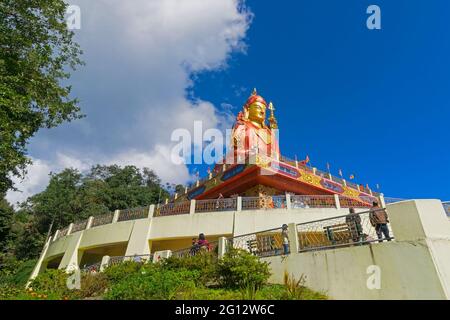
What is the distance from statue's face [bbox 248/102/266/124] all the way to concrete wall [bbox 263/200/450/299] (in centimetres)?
2002

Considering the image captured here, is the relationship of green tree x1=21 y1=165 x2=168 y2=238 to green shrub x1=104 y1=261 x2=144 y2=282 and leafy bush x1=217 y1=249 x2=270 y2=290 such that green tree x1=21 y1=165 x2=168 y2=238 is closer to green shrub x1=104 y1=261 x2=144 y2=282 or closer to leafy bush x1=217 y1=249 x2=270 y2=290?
green shrub x1=104 y1=261 x2=144 y2=282

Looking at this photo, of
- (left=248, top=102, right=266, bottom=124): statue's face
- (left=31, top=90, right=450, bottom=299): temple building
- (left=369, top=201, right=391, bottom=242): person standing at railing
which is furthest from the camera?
(left=248, top=102, right=266, bottom=124): statue's face

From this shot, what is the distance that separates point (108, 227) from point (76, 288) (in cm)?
837

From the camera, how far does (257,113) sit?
86.8 feet

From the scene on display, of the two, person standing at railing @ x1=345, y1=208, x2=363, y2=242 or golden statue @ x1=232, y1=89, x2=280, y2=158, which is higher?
golden statue @ x1=232, y1=89, x2=280, y2=158

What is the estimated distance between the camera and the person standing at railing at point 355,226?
295 inches

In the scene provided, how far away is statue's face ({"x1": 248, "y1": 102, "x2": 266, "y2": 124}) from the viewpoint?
1040 inches

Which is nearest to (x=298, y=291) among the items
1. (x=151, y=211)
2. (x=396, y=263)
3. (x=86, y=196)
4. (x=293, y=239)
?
(x=293, y=239)

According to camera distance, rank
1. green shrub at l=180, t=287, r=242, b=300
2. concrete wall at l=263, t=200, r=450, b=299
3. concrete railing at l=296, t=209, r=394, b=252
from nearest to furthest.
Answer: concrete wall at l=263, t=200, r=450, b=299
green shrub at l=180, t=287, r=242, b=300
concrete railing at l=296, t=209, r=394, b=252

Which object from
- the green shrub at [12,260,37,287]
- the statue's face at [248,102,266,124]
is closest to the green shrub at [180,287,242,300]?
the green shrub at [12,260,37,287]

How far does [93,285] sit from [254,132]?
17990 millimetres

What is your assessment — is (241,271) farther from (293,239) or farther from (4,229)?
(4,229)

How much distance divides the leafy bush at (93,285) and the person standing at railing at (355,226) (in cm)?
789

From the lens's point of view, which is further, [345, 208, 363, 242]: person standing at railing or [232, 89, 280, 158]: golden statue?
[232, 89, 280, 158]: golden statue
